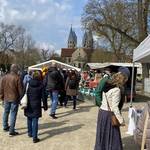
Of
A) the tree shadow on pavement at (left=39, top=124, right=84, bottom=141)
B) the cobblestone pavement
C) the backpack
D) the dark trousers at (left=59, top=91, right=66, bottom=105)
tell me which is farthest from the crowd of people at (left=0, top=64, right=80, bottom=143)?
the dark trousers at (left=59, top=91, right=66, bottom=105)

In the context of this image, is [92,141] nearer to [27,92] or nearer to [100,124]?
[27,92]

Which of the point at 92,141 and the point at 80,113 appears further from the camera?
the point at 80,113

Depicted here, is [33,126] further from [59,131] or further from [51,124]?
[51,124]

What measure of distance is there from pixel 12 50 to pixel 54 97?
3311 inches

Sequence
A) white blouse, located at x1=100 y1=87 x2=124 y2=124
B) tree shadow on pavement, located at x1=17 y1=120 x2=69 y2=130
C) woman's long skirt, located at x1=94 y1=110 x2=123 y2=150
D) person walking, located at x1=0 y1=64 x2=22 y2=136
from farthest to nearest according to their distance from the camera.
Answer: tree shadow on pavement, located at x1=17 y1=120 x2=69 y2=130 < person walking, located at x1=0 y1=64 x2=22 y2=136 < woman's long skirt, located at x1=94 y1=110 x2=123 y2=150 < white blouse, located at x1=100 y1=87 x2=124 y2=124

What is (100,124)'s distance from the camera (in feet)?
27.1

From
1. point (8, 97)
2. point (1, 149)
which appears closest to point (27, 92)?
point (8, 97)

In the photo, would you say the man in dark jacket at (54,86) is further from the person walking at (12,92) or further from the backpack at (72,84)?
the person walking at (12,92)

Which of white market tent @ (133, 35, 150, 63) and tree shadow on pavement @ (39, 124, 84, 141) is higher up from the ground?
white market tent @ (133, 35, 150, 63)

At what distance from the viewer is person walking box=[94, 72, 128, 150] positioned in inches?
314

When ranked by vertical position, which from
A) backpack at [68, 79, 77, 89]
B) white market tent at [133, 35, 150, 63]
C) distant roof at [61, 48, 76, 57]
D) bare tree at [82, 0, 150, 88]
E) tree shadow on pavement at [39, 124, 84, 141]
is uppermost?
distant roof at [61, 48, 76, 57]

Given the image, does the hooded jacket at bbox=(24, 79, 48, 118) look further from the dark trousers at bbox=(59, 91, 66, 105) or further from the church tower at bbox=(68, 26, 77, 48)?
the church tower at bbox=(68, 26, 77, 48)

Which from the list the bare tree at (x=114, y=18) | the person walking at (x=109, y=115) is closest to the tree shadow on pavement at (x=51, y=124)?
the person walking at (x=109, y=115)

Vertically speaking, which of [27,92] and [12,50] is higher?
[12,50]
